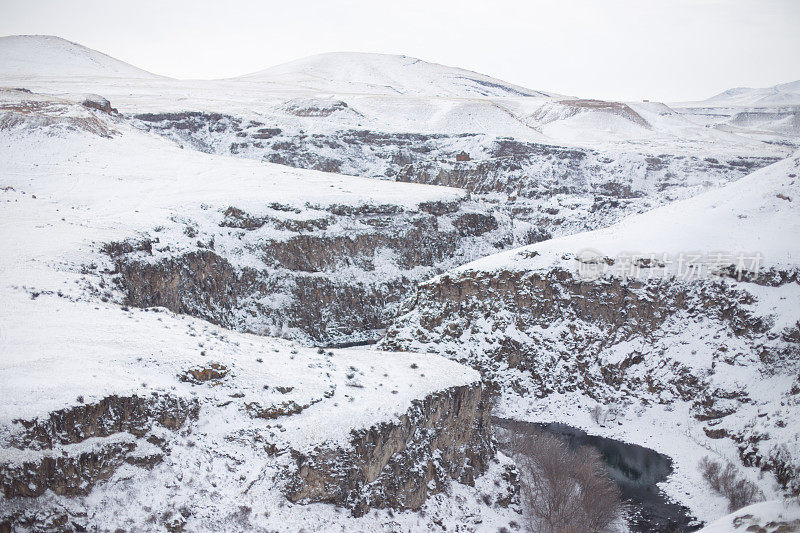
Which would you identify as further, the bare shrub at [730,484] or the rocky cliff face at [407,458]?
the bare shrub at [730,484]

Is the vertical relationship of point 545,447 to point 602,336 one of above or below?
below

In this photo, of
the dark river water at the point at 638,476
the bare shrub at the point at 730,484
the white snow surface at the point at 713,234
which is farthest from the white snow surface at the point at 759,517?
the white snow surface at the point at 713,234

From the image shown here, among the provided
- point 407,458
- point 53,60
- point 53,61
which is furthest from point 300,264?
point 53,60

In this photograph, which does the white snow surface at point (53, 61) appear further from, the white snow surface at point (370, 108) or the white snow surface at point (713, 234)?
the white snow surface at point (713, 234)

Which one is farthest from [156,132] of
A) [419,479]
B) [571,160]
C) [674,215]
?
[419,479]

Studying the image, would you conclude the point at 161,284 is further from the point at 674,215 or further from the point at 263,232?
the point at 674,215

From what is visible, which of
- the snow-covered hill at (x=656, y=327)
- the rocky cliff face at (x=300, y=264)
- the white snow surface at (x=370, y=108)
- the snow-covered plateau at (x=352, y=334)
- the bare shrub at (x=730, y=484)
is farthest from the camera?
the white snow surface at (x=370, y=108)
